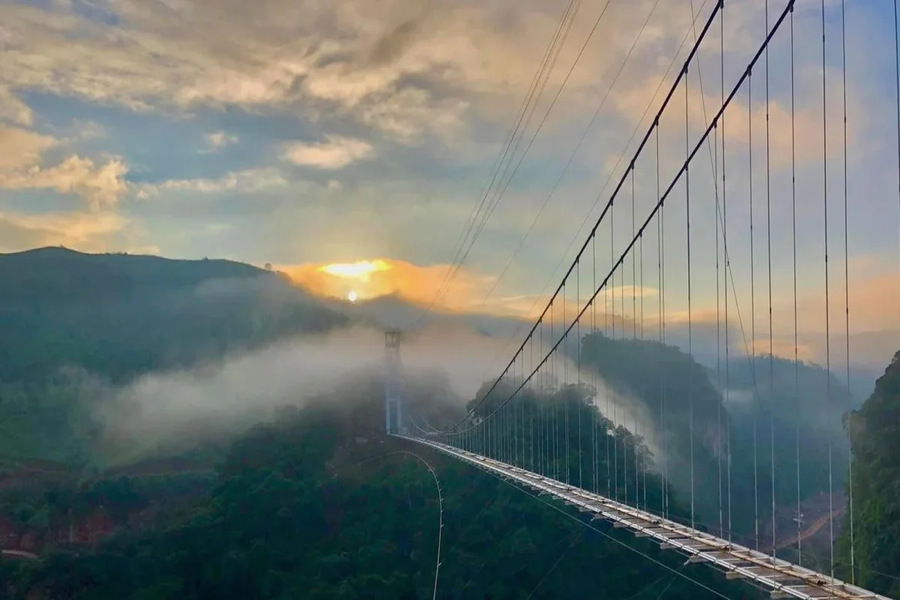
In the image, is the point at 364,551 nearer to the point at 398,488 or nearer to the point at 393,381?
the point at 398,488

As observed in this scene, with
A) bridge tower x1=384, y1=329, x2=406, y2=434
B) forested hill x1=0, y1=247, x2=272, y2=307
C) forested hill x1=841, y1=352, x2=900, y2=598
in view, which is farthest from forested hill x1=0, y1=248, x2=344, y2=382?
forested hill x1=841, y1=352, x2=900, y2=598

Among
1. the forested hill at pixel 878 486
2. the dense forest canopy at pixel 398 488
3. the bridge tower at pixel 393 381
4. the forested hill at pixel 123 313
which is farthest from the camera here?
the forested hill at pixel 123 313

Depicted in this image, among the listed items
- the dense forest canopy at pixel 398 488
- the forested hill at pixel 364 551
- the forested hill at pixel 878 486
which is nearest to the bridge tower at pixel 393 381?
the dense forest canopy at pixel 398 488

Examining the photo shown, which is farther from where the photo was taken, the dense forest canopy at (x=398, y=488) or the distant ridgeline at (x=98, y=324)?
the distant ridgeline at (x=98, y=324)

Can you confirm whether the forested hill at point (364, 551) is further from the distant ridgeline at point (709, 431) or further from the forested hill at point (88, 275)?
the forested hill at point (88, 275)

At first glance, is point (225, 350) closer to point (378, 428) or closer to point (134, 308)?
point (134, 308)

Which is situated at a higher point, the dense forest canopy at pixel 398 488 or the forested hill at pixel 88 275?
the forested hill at pixel 88 275
